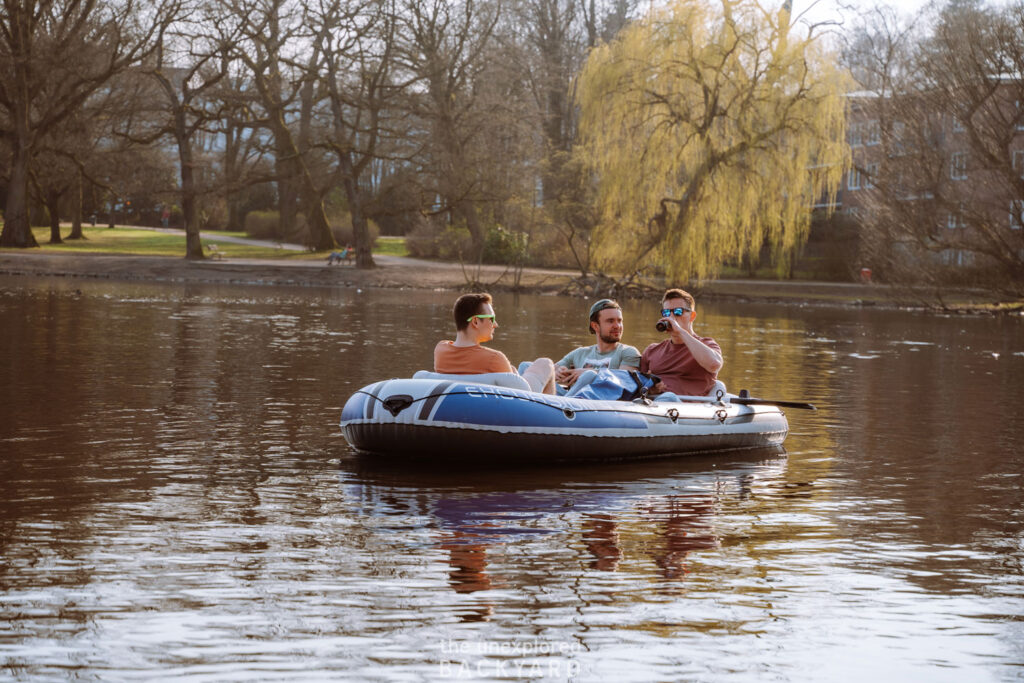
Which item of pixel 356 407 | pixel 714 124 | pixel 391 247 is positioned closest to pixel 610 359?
pixel 356 407

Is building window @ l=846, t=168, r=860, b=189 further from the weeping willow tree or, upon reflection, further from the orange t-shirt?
the orange t-shirt

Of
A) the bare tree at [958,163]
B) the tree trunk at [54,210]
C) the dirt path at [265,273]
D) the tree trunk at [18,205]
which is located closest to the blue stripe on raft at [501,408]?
the bare tree at [958,163]

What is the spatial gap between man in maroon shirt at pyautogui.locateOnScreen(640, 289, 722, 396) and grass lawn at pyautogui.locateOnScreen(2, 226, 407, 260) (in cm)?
3594

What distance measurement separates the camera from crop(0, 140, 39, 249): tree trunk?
42.0 metres

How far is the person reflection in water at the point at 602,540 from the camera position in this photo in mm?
6688

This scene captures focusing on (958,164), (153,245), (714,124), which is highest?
(714,124)

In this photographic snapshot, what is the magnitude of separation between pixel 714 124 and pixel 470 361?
2692cm

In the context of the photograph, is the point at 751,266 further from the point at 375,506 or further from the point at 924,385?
the point at 375,506

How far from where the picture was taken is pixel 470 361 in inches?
368

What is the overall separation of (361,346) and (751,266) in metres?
30.5

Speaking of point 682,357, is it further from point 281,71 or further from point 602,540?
point 281,71

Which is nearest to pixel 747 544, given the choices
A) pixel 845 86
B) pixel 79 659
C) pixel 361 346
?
pixel 79 659

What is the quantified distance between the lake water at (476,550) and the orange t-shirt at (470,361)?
719 millimetres

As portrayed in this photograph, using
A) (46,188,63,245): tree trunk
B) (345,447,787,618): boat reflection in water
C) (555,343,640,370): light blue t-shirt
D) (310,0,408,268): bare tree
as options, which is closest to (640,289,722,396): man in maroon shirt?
(555,343,640,370): light blue t-shirt
